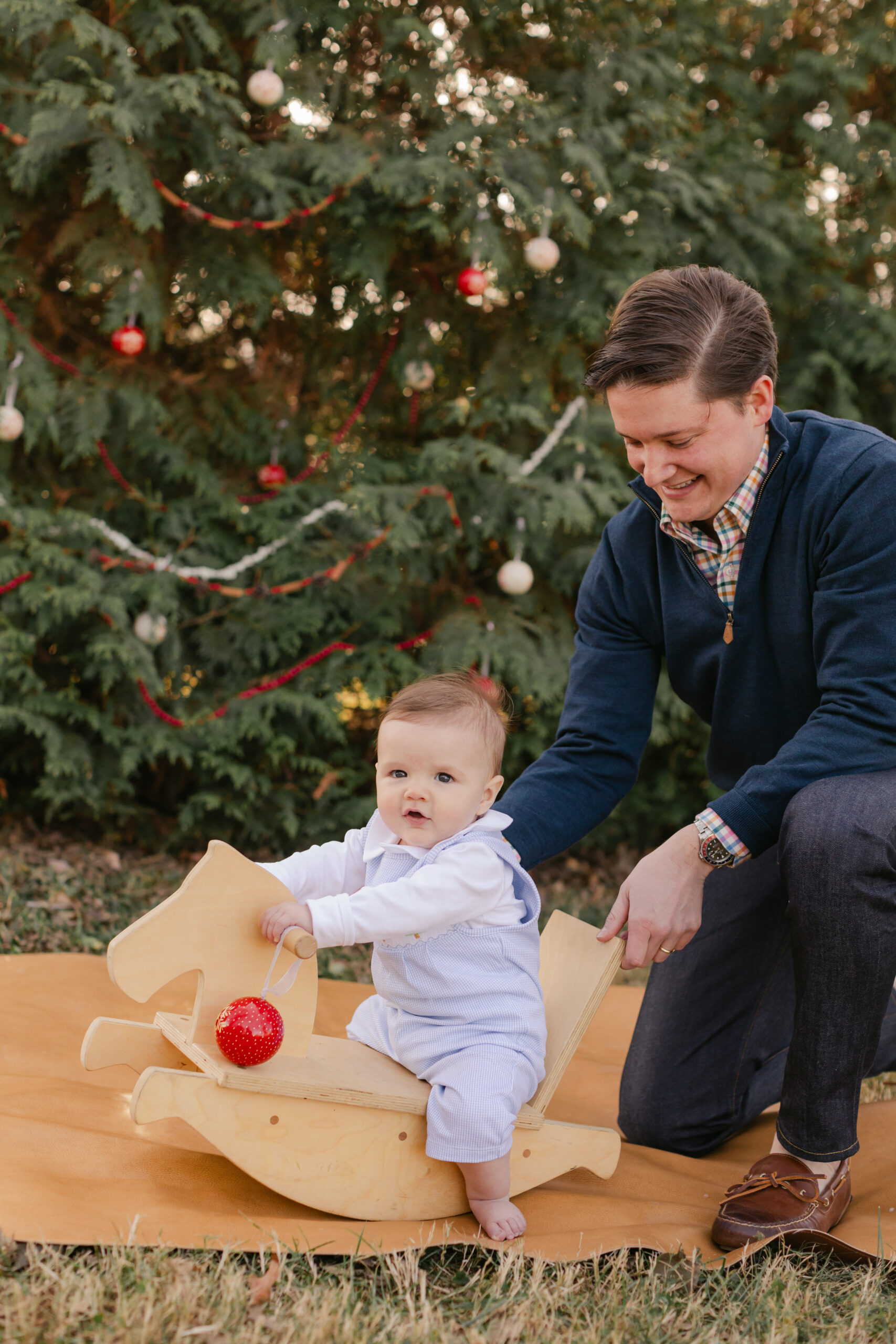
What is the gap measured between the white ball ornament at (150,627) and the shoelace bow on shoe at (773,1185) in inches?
106

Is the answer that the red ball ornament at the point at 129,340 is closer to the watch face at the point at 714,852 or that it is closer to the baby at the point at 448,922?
the baby at the point at 448,922

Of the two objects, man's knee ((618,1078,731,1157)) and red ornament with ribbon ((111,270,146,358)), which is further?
red ornament with ribbon ((111,270,146,358))

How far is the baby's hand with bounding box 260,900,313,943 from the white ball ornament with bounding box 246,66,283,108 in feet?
9.73

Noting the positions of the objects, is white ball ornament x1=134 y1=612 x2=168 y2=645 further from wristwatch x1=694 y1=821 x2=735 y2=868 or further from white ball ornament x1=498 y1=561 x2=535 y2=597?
wristwatch x1=694 y1=821 x2=735 y2=868

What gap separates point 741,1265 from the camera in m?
1.70

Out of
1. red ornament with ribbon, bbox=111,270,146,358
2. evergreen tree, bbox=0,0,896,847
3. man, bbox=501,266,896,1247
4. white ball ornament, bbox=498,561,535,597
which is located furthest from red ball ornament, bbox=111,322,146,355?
man, bbox=501,266,896,1247

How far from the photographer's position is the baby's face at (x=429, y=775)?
1846 mm

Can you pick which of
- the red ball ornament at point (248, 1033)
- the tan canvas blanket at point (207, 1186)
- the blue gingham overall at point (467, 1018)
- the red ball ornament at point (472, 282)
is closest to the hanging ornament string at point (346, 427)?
the red ball ornament at point (472, 282)

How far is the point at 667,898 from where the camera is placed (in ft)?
5.94

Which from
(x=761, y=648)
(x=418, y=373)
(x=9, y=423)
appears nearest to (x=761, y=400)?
(x=761, y=648)

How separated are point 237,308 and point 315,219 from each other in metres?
0.45

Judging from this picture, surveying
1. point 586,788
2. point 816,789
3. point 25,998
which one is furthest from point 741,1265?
point 25,998

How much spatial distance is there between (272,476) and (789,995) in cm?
266

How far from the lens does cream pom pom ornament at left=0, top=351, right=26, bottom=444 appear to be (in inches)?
148
